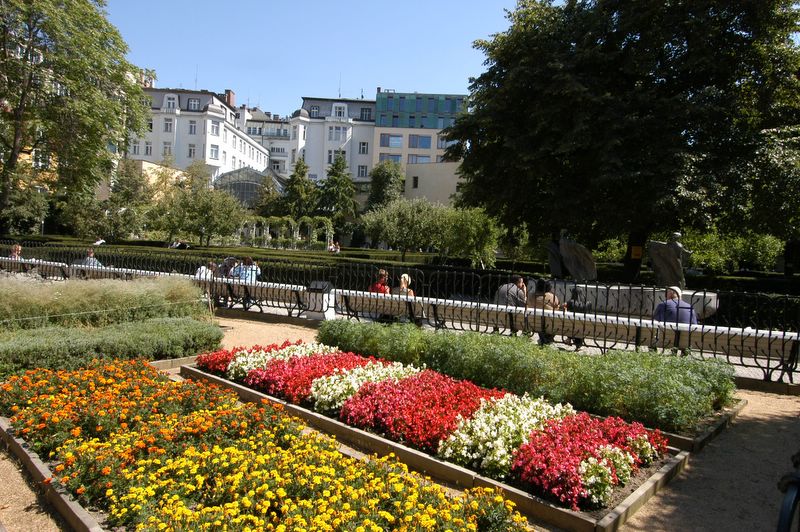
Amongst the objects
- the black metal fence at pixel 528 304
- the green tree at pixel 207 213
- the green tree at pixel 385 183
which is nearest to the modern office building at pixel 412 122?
the green tree at pixel 385 183

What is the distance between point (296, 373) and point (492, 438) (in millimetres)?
2870

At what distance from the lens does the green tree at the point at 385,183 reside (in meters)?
56.8

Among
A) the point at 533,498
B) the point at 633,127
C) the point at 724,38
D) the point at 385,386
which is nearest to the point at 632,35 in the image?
the point at 724,38

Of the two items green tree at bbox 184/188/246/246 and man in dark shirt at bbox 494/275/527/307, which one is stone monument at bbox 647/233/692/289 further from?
green tree at bbox 184/188/246/246

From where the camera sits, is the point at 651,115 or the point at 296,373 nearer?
→ the point at 296,373

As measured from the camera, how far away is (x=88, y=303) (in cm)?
1070

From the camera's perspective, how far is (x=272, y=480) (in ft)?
13.4

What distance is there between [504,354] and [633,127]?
11.2 meters

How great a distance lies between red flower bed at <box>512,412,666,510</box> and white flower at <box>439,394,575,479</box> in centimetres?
10

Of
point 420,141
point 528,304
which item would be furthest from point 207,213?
point 420,141

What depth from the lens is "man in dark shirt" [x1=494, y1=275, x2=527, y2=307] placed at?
10.9 metres

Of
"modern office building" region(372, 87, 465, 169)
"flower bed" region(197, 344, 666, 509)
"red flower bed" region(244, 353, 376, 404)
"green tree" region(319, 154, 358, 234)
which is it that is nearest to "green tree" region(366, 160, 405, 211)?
"green tree" region(319, 154, 358, 234)

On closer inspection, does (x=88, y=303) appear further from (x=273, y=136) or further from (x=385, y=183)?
(x=273, y=136)

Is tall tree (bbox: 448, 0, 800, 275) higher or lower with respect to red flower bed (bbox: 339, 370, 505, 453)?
higher
